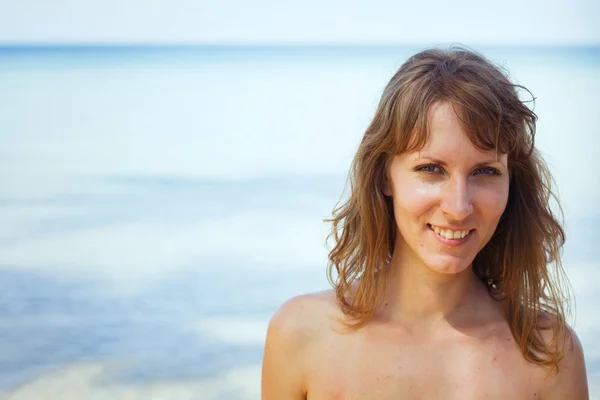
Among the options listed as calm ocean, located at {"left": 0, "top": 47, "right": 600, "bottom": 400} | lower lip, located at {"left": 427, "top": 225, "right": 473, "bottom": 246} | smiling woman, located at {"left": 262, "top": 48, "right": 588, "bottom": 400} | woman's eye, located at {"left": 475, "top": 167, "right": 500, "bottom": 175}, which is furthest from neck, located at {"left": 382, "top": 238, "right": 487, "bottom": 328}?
calm ocean, located at {"left": 0, "top": 47, "right": 600, "bottom": 400}

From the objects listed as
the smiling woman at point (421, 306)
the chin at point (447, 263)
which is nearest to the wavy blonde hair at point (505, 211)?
the smiling woman at point (421, 306)

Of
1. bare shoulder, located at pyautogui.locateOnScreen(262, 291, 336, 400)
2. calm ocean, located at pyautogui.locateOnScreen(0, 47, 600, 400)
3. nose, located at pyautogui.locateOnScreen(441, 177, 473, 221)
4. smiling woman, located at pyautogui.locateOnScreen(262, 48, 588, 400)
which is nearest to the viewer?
nose, located at pyautogui.locateOnScreen(441, 177, 473, 221)

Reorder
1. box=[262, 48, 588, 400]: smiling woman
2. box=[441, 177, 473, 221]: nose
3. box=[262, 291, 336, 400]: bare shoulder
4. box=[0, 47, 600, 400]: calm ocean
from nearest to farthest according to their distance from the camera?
1. box=[441, 177, 473, 221]: nose
2. box=[262, 48, 588, 400]: smiling woman
3. box=[262, 291, 336, 400]: bare shoulder
4. box=[0, 47, 600, 400]: calm ocean

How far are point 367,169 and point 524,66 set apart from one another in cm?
927

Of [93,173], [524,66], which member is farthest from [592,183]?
[524,66]

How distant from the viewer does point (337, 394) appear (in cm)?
226

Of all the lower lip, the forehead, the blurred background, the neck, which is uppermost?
the forehead

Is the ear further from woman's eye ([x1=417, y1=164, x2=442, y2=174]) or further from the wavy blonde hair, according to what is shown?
woman's eye ([x1=417, y1=164, x2=442, y2=174])

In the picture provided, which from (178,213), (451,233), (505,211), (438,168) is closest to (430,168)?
(438,168)

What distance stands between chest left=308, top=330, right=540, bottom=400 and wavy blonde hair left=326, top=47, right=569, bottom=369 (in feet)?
0.18

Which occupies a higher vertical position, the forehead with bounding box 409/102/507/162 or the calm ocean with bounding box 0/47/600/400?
the forehead with bounding box 409/102/507/162

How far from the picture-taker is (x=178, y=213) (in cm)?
680

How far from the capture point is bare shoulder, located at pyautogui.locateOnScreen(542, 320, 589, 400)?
225 centimetres

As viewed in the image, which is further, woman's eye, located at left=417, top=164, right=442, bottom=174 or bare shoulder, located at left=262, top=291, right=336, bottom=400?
bare shoulder, located at left=262, top=291, right=336, bottom=400
